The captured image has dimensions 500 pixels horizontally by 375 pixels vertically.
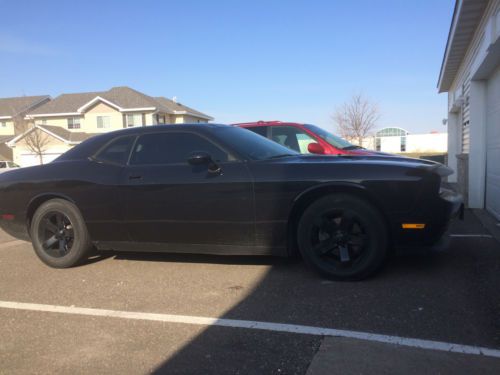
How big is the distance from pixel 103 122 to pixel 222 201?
39.3m

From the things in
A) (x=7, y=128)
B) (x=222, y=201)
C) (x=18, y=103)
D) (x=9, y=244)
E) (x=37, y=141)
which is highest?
(x=18, y=103)

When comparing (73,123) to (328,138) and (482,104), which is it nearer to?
(328,138)

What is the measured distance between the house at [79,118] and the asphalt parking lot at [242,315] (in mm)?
36238

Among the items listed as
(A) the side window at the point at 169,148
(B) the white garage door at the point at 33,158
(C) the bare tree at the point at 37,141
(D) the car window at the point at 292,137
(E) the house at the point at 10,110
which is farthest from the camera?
(E) the house at the point at 10,110

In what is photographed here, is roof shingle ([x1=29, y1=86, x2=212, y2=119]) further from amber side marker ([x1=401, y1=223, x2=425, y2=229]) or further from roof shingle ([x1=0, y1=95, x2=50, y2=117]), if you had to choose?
amber side marker ([x1=401, y1=223, x2=425, y2=229])

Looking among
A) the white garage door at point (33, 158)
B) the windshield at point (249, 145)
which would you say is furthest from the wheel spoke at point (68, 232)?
the white garage door at point (33, 158)

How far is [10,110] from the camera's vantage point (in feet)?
158

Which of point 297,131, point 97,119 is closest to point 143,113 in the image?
point 97,119

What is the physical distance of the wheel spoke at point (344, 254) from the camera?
393 centimetres

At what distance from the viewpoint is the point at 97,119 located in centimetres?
4081

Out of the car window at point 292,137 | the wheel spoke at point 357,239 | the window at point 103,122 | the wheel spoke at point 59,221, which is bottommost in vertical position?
the wheel spoke at point 357,239

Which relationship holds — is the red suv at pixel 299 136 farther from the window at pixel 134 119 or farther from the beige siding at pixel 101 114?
the beige siding at pixel 101 114

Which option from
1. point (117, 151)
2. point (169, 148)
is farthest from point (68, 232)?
point (169, 148)

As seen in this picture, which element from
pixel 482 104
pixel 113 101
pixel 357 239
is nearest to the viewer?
pixel 357 239
